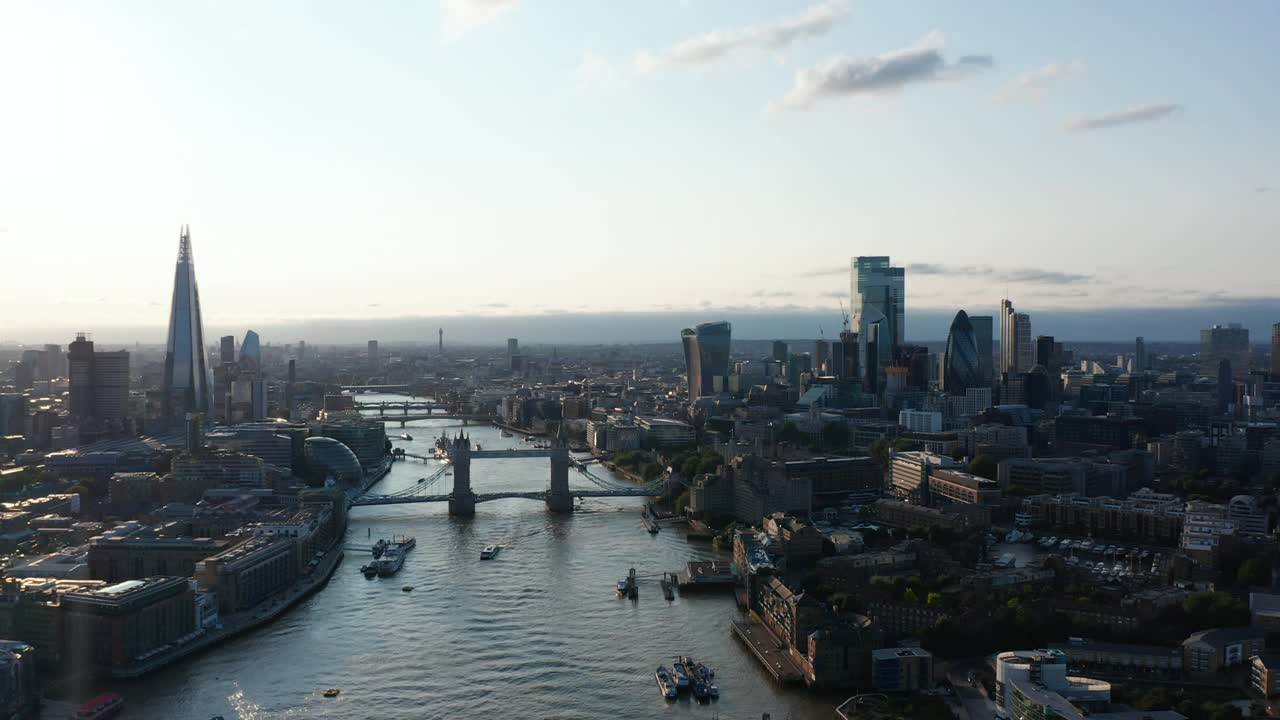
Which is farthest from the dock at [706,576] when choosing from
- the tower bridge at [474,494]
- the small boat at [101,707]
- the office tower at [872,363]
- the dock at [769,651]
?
the office tower at [872,363]

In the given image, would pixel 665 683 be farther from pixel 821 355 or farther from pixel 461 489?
pixel 821 355

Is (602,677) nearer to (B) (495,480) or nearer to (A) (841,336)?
(B) (495,480)

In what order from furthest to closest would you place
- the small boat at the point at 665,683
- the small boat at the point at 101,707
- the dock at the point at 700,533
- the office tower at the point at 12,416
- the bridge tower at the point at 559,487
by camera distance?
the office tower at the point at 12,416
the bridge tower at the point at 559,487
the dock at the point at 700,533
the small boat at the point at 665,683
the small boat at the point at 101,707

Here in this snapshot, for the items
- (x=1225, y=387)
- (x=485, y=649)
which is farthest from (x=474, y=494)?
(x=1225, y=387)

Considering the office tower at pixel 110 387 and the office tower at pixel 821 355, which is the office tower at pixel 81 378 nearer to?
the office tower at pixel 110 387

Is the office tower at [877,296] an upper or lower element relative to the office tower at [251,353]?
upper

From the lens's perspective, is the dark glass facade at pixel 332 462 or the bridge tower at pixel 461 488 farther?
the dark glass facade at pixel 332 462

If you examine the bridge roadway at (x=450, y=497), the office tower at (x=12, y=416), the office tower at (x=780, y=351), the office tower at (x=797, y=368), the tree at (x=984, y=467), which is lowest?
the bridge roadway at (x=450, y=497)
